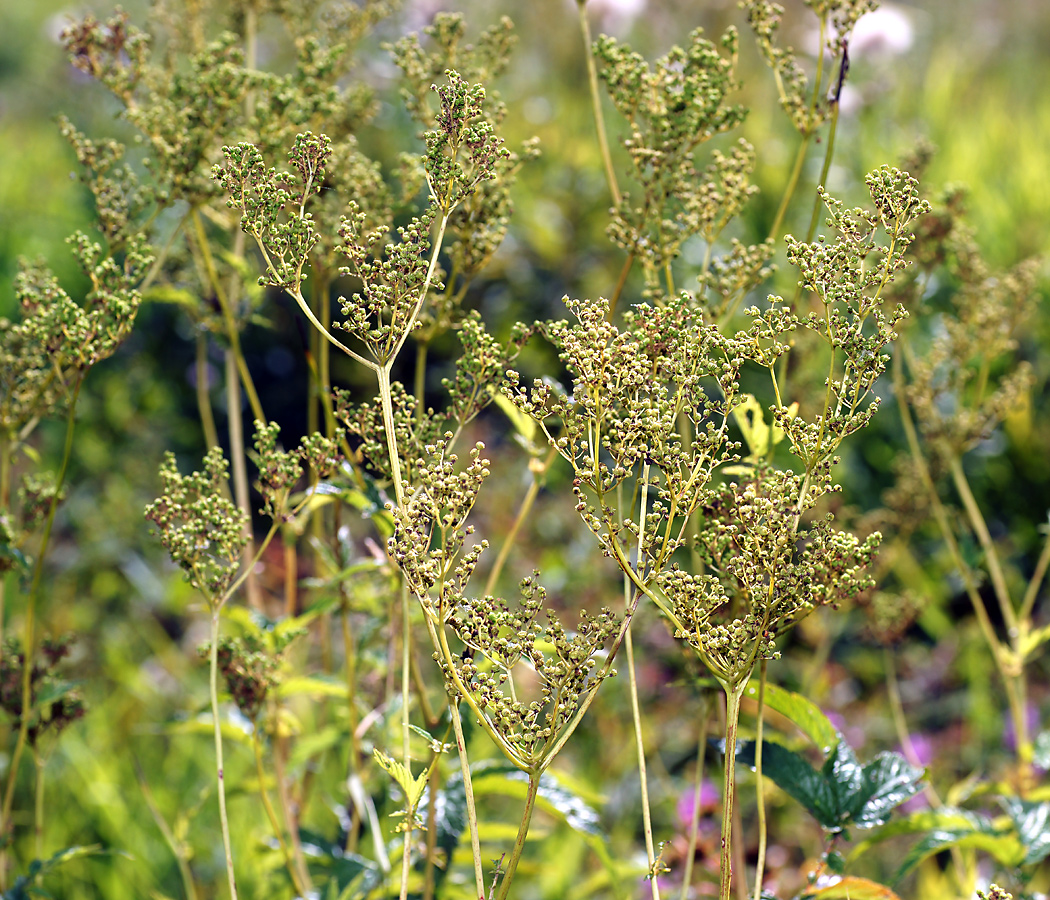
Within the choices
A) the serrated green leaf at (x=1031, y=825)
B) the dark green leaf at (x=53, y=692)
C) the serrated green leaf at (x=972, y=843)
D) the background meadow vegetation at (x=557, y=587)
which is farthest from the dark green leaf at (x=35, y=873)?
the serrated green leaf at (x=1031, y=825)

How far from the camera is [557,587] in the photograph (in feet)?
9.66

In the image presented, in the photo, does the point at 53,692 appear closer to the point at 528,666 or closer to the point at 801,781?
the point at 528,666

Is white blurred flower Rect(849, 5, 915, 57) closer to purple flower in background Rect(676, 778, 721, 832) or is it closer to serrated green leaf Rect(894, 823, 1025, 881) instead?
purple flower in background Rect(676, 778, 721, 832)

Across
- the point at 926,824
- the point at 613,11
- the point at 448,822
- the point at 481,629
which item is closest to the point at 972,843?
the point at 926,824

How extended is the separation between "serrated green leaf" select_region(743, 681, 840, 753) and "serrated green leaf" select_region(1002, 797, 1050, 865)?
1.16ft

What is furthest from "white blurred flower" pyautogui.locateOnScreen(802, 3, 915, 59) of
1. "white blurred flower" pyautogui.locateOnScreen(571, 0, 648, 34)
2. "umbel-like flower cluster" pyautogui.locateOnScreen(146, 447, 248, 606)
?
"umbel-like flower cluster" pyautogui.locateOnScreen(146, 447, 248, 606)

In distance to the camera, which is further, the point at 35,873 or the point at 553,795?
the point at 553,795

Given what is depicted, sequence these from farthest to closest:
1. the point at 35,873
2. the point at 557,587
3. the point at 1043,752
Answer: the point at 557,587 < the point at 1043,752 < the point at 35,873

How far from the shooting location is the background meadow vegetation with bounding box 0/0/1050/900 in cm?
182

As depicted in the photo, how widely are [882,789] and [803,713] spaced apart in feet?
0.54

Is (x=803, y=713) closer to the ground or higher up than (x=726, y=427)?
closer to the ground

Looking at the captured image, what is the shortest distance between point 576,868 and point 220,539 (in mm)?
1592

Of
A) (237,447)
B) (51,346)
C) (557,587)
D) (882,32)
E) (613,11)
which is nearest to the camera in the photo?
(51,346)

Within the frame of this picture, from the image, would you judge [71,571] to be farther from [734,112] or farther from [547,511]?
[734,112]
